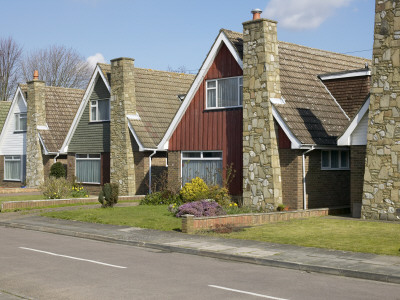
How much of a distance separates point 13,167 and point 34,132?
4.99 m

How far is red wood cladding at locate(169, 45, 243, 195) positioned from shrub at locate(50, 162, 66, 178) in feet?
36.8

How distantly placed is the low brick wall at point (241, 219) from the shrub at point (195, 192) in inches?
157

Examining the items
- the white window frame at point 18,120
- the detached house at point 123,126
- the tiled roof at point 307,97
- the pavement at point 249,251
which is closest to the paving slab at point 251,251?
the pavement at point 249,251

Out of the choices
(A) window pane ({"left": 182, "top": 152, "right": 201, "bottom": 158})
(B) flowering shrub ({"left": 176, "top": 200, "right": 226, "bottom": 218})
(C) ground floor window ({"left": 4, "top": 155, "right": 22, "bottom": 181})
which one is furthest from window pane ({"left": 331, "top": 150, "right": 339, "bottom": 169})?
(C) ground floor window ({"left": 4, "top": 155, "right": 22, "bottom": 181})

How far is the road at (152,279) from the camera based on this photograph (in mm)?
10477

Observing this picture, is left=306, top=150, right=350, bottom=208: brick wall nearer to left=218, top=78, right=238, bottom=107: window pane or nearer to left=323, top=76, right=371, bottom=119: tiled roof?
left=323, top=76, right=371, bottom=119: tiled roof

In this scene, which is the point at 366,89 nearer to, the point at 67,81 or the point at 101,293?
the point at 101,293

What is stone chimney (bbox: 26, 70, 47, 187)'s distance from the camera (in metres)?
41.0

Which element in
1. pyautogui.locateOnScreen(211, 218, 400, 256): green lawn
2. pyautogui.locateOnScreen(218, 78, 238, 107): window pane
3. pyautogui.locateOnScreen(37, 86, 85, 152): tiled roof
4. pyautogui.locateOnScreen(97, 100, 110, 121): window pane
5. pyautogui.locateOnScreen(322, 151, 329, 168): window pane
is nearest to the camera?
pyautogui.locateOnScreen(211, 218, 400, 256): green lawn

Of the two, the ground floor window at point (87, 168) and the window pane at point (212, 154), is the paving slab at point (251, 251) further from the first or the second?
the ground floor window at point (87, 168)

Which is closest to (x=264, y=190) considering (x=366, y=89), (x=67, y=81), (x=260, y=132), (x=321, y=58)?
(x=260, y=132)

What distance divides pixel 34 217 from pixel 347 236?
1318 centimetres

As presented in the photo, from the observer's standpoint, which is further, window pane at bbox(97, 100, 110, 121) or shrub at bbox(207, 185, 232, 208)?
window pane at bbox(97, 100, 110, 121)

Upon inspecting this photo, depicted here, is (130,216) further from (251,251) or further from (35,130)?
(35,130)
